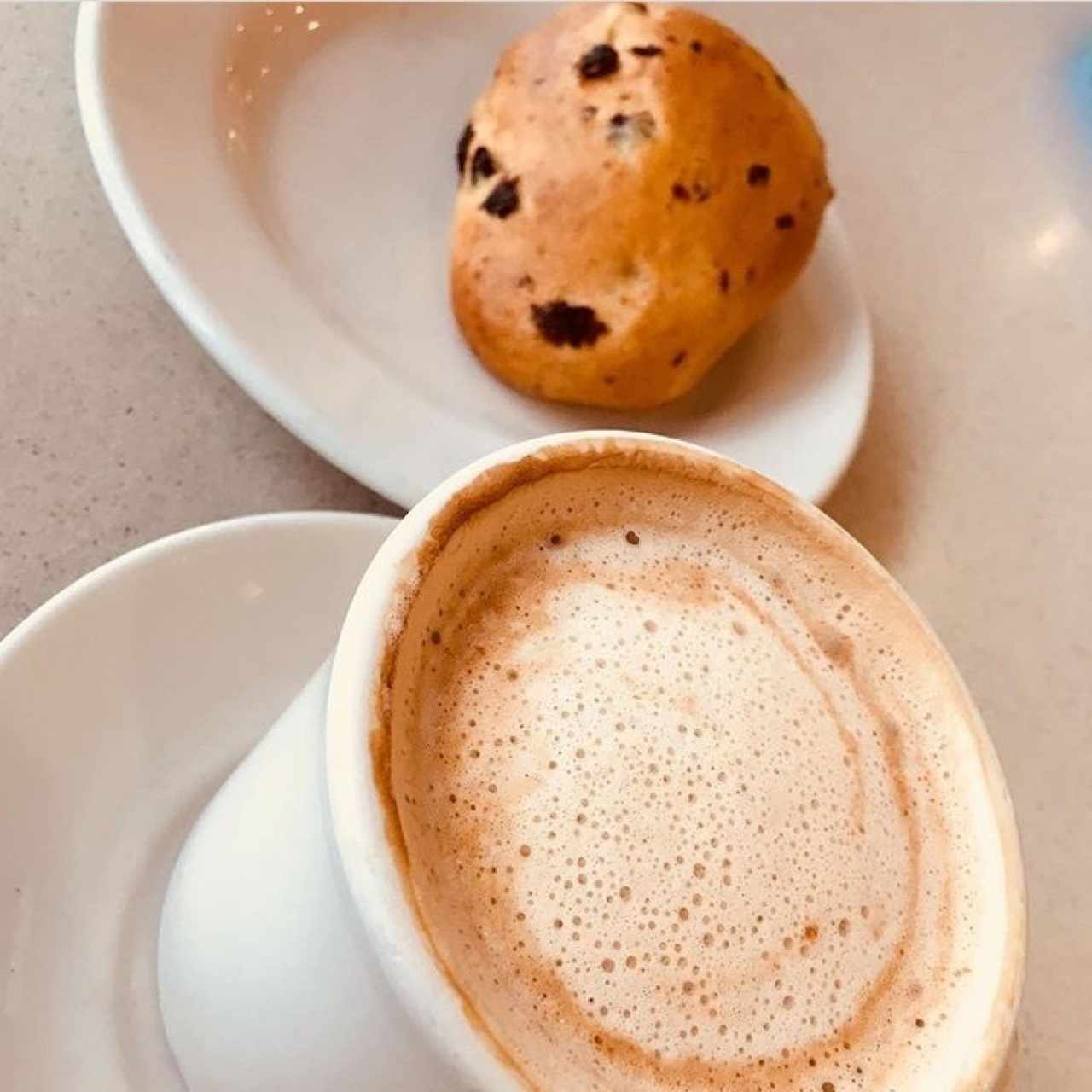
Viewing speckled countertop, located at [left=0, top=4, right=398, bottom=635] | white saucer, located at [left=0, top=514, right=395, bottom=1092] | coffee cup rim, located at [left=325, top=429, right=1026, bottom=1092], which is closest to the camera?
coffee cup rim, located at [left=325, top=429, right=1026, bottom=1092]

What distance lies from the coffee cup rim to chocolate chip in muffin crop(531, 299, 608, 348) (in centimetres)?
32

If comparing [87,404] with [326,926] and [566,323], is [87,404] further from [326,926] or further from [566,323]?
[326,926]

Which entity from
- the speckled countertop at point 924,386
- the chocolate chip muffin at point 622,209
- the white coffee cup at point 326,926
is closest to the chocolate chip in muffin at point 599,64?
the chocolate chip muffin at point 622,209

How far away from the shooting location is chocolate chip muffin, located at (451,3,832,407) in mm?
772

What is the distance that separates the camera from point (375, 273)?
2.63 feet

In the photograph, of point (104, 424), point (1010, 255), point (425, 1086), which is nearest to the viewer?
point (425, 1086)

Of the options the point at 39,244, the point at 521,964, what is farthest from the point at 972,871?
the point at 39,244

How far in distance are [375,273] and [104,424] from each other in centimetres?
21

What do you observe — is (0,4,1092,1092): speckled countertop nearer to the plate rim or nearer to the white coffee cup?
the plate rim

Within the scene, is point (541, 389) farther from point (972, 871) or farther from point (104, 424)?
point (972, 871)

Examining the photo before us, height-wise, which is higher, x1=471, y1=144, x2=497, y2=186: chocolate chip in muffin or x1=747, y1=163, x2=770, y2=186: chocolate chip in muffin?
x1=747, y1=163, x2=770, y2=186: chocolate chip in muffin

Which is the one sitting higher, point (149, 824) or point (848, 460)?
point (848, 460)

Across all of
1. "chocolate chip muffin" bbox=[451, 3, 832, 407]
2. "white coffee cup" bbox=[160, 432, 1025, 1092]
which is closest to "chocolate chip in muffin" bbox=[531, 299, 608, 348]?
"chocolate chip muffin" bbox=[451, 3, 832, 407]

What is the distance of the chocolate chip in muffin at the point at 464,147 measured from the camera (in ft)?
2.72
